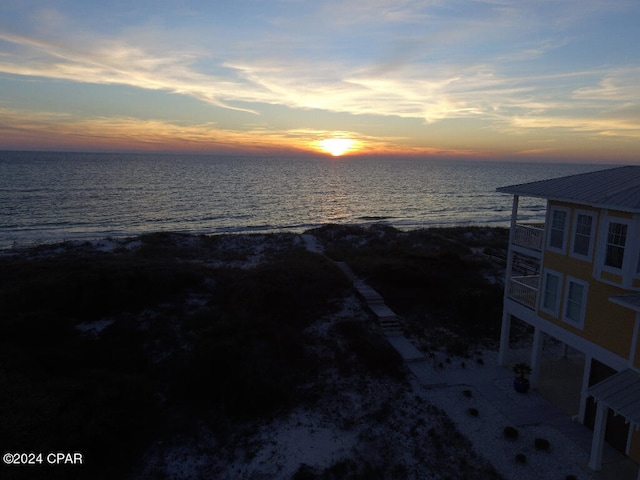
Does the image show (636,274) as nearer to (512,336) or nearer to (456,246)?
(512,336)

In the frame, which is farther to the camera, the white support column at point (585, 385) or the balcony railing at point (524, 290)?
→ the balcony railing at point (524, 290)

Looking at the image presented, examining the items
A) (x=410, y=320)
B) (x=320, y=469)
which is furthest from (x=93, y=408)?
(x=410, y=320)

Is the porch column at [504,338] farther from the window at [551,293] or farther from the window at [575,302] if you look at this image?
the window at [575,302]

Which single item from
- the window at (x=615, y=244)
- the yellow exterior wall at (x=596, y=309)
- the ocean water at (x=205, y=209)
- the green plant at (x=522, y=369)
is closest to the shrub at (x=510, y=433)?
the green plant at (x=522, y=369)

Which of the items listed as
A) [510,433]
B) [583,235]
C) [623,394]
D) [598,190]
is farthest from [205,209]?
[623,394]

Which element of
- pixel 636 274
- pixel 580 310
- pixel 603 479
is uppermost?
pixel 636 274

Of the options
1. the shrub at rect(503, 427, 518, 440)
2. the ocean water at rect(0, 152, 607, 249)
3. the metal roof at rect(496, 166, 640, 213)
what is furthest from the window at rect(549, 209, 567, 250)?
the ocean water at rect(0, 152, 607, 249)
